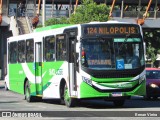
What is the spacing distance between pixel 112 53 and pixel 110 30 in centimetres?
89

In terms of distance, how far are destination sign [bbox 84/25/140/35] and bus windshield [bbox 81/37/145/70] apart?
255 millimetres

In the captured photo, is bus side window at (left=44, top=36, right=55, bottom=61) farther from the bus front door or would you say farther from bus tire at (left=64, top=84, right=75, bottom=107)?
bus tire at (left=64, top=84, right=75, bottom=107)

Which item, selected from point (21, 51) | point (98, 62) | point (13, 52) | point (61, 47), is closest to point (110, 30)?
point (98, 62)

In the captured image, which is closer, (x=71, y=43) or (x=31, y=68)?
(x=71, y=43)

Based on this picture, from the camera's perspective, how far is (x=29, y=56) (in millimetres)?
24438

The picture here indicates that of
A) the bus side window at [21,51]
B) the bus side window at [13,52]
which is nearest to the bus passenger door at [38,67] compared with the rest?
the bus side window at [21,51]

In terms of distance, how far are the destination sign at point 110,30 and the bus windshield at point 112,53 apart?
0.26 meters

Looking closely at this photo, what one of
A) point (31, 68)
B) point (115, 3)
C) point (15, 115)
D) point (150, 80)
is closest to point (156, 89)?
point (150, 80)

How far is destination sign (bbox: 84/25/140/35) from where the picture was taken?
19.5 m

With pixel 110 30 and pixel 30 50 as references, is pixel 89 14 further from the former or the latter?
pixel 110 30

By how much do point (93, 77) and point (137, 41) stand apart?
83.5 inches

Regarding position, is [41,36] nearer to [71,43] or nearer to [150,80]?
[71,43]

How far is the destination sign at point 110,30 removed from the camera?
19.5m

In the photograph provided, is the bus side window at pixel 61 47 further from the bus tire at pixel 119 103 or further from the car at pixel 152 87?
the car at pixel 152 87
